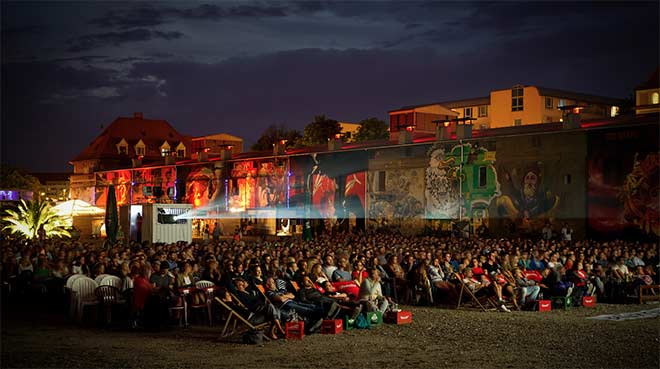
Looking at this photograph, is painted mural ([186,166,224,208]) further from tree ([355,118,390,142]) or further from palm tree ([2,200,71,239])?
palm tree ([2,200,71,239])

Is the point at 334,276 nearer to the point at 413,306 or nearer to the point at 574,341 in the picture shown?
the point at 413,306

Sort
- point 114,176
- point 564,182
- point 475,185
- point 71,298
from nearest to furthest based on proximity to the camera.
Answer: point 71,298
point 564,182
point 475,185
point 114,176

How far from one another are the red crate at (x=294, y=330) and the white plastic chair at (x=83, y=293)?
4.06 meters

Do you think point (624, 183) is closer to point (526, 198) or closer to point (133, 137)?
point (526, 198)

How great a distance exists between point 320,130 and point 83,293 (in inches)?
2419

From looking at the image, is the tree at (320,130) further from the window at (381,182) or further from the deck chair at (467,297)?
the deck chair at (467,297)

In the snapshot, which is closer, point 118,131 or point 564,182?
point 564,182

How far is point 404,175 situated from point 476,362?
34122 mm

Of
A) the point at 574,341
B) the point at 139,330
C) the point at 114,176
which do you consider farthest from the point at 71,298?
the point at 114,176

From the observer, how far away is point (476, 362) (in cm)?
1107

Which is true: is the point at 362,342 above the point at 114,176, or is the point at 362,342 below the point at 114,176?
below

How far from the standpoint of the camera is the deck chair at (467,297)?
57.0ft

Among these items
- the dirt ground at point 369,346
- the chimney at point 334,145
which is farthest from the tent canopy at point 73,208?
the dirt ground at point 369,346

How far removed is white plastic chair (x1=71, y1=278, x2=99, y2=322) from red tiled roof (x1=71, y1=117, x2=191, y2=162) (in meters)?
71.1
